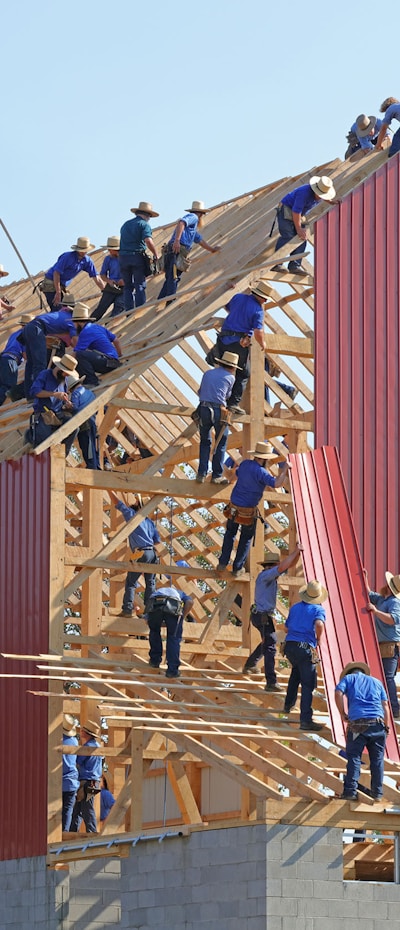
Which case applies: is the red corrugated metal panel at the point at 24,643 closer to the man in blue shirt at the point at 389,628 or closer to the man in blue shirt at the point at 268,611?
the man in blue shirt at the point at 268,611

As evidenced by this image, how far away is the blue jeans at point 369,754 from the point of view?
16.1 m

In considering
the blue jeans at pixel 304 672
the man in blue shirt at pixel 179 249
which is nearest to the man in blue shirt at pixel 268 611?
the blue jeans at pixel 304 672

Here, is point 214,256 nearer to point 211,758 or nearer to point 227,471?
point 227,471

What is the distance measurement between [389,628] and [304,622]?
1.47 meters

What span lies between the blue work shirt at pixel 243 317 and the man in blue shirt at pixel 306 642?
14.9 ft

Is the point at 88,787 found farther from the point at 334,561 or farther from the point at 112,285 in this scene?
the point at 112,285

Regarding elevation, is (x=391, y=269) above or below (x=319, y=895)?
above

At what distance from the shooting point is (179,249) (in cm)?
2442

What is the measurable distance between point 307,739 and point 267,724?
0.61m

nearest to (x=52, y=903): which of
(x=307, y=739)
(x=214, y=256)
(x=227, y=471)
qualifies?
(x=307, y=739)

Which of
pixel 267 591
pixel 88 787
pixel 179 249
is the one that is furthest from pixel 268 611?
pixel 179 249

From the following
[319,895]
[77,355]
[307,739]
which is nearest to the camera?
[319,895]

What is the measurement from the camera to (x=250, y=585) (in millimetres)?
21312

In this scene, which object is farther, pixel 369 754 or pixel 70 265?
pixel 70 265
